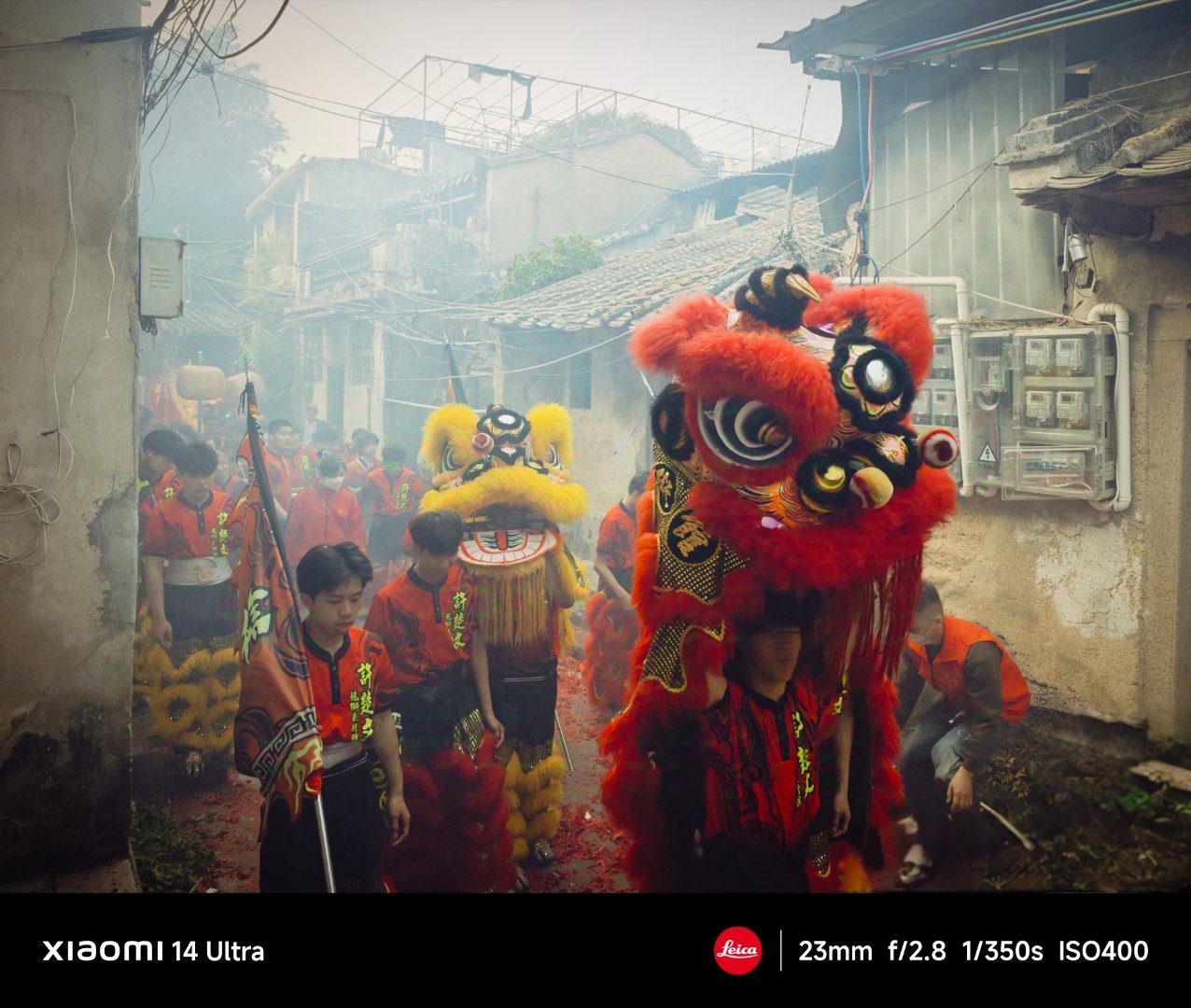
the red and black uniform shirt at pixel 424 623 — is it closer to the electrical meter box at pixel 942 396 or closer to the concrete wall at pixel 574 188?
the electrical meter box at pixel 942 396

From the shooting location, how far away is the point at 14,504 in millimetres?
3488

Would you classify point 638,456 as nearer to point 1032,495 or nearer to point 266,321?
point 1032,495

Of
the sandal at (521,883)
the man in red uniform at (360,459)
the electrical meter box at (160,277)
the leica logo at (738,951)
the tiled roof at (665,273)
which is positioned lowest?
the sandal at (521,883)

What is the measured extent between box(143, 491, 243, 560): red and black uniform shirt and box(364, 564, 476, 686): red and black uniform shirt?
1.86 metres

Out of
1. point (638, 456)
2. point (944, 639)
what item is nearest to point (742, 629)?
point (944, 639)

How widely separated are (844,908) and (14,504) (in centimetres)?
330

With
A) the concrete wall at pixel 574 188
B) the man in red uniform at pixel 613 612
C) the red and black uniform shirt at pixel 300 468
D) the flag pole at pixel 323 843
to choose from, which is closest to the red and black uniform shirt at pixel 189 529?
the man in red uniform at pixel 613 612

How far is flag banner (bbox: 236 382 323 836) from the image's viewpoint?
289 centimetres

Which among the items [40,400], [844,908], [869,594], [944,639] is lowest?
[844,908]

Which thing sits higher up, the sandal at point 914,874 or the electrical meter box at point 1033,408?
the electrical meter box at point 1033,408

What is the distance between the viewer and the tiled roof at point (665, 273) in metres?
7.89

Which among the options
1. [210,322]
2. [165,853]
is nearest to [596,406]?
[165,853]

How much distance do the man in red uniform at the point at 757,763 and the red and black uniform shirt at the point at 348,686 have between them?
117 cm

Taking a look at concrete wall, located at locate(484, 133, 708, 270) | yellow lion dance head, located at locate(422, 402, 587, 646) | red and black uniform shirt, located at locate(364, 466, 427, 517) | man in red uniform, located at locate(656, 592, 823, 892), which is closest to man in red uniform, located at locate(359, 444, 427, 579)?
red and black uniform shirt, located at locate(364, 466, 427, 517)
